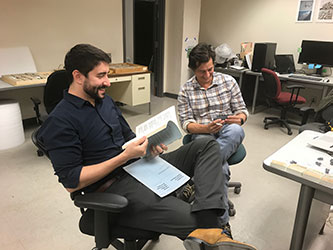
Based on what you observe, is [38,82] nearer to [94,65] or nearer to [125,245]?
[94,65]

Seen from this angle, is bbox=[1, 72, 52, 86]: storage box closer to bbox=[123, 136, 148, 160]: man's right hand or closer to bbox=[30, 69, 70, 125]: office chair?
bbox=[30, 69, 70, 125]: office chair

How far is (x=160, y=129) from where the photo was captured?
1.28m

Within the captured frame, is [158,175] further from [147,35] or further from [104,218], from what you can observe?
[147,35]

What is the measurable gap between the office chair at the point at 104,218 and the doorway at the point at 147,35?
390cm

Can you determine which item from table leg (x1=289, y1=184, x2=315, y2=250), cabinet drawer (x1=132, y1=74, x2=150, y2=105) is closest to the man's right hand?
table leg (x1=289, y1=184, x2=315, y2=250)

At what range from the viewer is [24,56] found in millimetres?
3494

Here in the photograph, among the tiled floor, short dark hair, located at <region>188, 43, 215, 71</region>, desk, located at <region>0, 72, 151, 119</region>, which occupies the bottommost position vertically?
the tiled floor

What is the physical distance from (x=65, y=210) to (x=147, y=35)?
218 inches

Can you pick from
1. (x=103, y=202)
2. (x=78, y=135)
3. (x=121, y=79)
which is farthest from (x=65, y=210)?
(x=121, y=79)

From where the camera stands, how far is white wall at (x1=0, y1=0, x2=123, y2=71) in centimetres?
338

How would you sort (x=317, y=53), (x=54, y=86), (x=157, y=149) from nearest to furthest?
(x=157, y=149) < (x=54, y=86) < (x=317, y=53)

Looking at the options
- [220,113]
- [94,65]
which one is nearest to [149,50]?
[220,113]

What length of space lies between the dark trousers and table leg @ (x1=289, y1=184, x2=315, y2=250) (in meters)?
0.38

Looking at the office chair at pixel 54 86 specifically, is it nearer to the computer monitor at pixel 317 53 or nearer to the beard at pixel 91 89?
the beard at pixel 91 89
